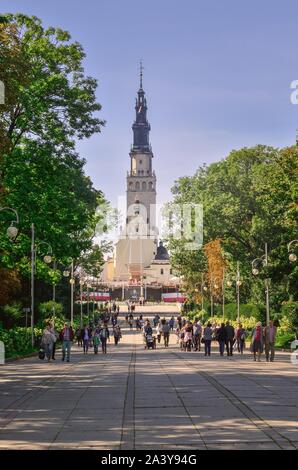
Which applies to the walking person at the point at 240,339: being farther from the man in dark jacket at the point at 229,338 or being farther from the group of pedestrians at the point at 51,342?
the group of pedestrians at the point at 51,342

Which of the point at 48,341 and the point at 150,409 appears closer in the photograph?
the point at 150,409

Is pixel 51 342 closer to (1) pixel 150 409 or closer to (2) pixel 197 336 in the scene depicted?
(2) pixel 197 336

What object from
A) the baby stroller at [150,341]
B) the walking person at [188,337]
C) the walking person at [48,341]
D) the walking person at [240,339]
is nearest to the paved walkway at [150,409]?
the walking person at [48,341]

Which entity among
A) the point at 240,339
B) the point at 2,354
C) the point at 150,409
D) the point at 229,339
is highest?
the point at 229,339

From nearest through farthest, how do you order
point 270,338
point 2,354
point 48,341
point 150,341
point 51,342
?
point 270,338 → point 2,354 → point 48,341 → point 51,342 → point 150,341

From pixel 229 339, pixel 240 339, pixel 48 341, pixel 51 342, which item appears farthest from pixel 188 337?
pixel 48 341

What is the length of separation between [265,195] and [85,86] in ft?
50.1

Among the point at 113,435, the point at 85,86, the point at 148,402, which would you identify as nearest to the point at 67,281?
the point at 85,86

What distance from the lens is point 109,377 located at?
25.1 meters

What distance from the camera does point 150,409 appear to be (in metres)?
16.0

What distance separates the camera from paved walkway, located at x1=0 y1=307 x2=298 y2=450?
11.9 meters

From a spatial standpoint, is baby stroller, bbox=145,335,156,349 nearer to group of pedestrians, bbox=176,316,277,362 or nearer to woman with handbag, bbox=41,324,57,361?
group of pedestrians, bbox=176,316,277,362

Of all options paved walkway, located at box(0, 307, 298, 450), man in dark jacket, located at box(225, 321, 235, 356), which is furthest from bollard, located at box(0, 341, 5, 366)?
man in dark jacket, located at box(225, 321, 235, 356)
